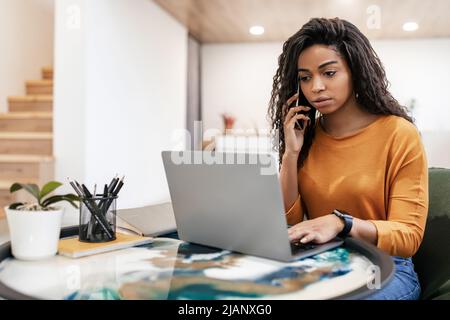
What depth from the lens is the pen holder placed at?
899 mm

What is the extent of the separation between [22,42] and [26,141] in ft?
5.05

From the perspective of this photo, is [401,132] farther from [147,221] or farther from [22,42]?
[22,42]

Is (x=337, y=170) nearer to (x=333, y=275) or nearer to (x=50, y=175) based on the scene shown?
(x=333, y=275)

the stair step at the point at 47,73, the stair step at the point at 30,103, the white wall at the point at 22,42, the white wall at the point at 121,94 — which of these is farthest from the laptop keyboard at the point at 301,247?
the stair step at the point at 47,73

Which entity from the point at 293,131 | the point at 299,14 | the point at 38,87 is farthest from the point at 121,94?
the point at 293,131

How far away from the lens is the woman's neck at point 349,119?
4.11 ft

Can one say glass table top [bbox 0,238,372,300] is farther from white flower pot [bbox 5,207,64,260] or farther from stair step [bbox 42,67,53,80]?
stair step [bbox 42,67,53,80]

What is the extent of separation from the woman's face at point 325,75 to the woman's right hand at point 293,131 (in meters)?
0.09

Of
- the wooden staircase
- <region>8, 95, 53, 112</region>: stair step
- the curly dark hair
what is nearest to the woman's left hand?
the curly dark hair

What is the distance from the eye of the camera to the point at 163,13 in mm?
5027

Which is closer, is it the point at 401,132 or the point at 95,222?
the point at 95,222

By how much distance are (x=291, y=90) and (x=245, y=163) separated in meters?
0.62

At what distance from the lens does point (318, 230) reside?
2.96 feet

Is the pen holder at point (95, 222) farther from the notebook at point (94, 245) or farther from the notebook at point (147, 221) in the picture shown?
the notebook at point (147, 221)
